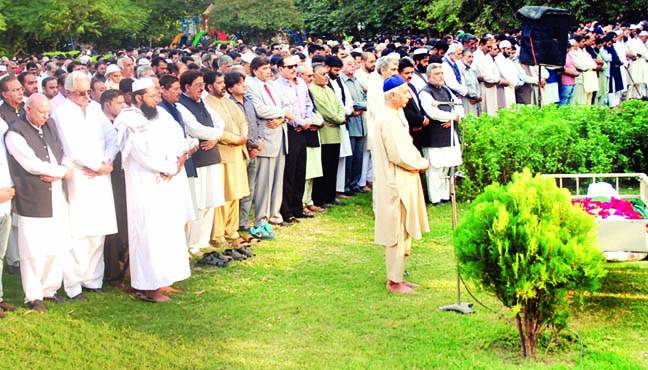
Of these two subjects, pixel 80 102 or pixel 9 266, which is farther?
pixel 9 266

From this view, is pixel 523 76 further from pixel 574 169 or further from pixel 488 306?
pixel 488 306

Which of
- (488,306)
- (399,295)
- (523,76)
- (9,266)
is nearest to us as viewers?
(488,306)

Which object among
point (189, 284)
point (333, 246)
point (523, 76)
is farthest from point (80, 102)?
point (523, 76)

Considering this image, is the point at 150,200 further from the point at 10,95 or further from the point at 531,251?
the point at 531,251

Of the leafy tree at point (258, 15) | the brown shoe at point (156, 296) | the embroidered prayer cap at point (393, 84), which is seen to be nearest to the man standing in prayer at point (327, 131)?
the embroidered prayer cap at point (393, 84)

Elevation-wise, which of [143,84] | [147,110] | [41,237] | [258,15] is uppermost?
[258,15]

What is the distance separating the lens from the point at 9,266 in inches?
385

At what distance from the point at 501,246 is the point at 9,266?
5.61 metres

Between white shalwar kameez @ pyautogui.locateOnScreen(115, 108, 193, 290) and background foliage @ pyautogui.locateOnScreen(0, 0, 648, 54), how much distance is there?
24.0 metres

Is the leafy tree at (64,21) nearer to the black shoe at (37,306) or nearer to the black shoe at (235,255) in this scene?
the black shoe at (235,255)

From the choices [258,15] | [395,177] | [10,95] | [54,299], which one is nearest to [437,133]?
[395,177]

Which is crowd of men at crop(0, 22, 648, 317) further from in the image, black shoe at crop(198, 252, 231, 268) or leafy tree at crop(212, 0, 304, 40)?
leafy tree at crop(212, 0, 304, 40)

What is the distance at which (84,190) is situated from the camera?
8648mm

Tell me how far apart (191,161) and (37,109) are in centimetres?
177
